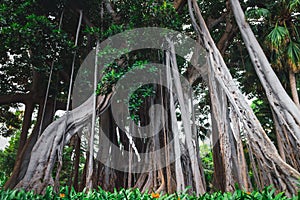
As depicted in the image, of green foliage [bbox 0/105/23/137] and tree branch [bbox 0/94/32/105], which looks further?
green foliage [bbox 0/105/23/137]

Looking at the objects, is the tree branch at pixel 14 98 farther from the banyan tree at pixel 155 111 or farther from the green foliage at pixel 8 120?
the green foliage at pixel 8 120

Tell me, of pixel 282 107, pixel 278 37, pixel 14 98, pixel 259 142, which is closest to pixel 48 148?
pixel 14 98

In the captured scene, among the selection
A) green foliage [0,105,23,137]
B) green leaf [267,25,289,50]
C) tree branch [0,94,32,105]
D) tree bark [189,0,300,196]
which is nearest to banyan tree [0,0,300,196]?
tree bark [189,0,300,196]

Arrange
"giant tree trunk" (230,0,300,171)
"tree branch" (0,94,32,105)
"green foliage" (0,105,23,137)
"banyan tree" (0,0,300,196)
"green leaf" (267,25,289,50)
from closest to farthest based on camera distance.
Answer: "giant tree trunk" (230,0,300,171) → "banyan tree" (0,0,300,196) → "green leaf" (267,25,289,50) → "tree branch" (0,94,32,105) → "green foliage" (0,105,23,137)

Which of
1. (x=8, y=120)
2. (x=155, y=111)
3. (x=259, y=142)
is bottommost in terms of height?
(x=259, y=142)

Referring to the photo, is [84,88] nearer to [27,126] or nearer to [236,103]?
[27,126]

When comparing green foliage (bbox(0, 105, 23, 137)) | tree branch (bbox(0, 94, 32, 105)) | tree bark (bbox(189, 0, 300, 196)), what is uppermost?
green foliage (bbox(0, 105, 23, 137))

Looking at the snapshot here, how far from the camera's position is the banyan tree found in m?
2.69

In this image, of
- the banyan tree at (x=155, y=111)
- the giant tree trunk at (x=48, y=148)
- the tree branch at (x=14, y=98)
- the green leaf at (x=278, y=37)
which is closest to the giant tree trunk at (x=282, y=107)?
the banyan tree at (x=155, y=111)

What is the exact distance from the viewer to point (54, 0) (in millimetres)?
4141

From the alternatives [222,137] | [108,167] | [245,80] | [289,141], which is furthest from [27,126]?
[245,80]

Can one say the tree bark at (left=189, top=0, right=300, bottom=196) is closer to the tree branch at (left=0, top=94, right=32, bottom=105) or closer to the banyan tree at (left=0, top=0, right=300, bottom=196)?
the banyan tree at (left=0, top=0, right=300, bottom=196)

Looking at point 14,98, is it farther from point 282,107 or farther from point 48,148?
point 282,107

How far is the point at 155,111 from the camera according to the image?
4.62 m
